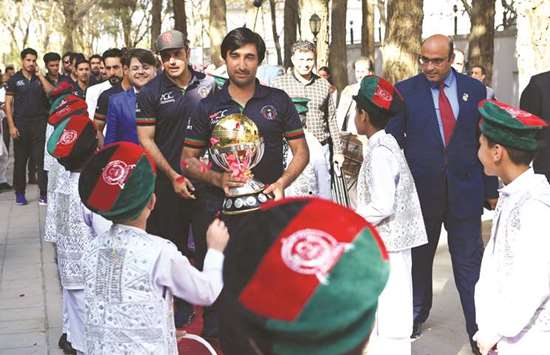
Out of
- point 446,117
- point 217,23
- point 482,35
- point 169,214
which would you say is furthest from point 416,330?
point 217,23

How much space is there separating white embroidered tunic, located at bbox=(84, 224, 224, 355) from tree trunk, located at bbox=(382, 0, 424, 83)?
7.43 meters

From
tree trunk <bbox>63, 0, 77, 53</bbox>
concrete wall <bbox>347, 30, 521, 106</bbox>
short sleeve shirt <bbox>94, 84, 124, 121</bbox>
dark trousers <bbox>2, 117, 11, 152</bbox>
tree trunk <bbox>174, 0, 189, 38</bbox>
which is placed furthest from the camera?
tree trunk <bbox>63, 0, 77, 53</bbox>

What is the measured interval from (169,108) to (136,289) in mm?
3292

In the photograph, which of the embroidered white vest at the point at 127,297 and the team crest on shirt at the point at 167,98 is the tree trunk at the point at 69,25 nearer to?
the team crest on shirt at the point at 167,98

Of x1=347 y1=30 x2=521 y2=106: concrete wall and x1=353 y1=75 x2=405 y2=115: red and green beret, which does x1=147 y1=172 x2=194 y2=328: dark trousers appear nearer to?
x1=353 y1=75 x2=405 y2=115: red and green beret

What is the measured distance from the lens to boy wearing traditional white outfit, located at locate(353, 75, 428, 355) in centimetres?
520

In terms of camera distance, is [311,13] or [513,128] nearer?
[513,128]

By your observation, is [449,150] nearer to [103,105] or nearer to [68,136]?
[68,136]

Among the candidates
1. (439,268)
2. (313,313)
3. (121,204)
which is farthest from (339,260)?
(439,268)

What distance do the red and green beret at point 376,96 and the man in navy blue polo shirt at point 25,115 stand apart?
9925 millimetres

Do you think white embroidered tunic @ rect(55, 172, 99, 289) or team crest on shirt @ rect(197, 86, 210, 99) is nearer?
white embroidered tunic @ rect(55, 172, 99, 289)

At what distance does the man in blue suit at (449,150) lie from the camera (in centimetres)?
632

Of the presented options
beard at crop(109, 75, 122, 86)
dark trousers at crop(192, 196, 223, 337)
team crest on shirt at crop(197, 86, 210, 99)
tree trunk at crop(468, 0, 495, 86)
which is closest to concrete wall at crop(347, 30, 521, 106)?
tree trunk at crop(468, 0, 495, 86)

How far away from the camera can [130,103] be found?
7.26 meters
